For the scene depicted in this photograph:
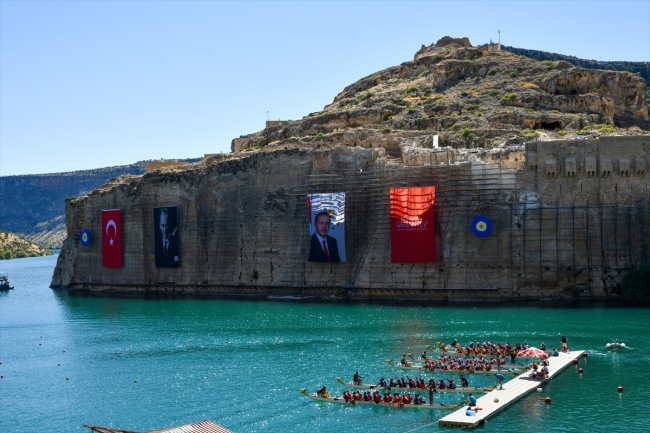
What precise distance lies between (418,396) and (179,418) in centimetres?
1177

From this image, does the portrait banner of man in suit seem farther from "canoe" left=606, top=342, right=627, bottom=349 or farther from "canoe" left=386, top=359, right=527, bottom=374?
"canoe" left=606, top=342, right=627, bottom=349

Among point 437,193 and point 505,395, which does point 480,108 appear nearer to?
point 437,193

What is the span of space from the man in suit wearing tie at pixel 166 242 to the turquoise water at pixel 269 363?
39.7ft

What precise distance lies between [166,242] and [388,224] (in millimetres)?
29616

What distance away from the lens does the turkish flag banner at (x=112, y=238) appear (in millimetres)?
111875

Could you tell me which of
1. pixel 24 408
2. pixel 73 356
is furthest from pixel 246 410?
pixel 73 356

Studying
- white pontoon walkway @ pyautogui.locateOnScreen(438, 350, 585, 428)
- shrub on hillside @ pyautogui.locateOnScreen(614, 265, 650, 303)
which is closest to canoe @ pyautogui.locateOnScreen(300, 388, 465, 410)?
white pontoon walkway @ pyautogui.locateOnScreen(438, 350, 585, 428)

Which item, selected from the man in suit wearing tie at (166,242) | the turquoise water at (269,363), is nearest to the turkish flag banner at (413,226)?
the turquoise water at (269,363)

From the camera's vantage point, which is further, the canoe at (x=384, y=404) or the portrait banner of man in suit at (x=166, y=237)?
the portrait banner of man in suit at (x=166, y=237)

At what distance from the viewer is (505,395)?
162 ft

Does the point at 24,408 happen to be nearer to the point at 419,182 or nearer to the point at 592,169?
the point at 419,182

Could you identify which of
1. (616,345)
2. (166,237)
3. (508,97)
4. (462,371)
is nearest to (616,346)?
(616,345)

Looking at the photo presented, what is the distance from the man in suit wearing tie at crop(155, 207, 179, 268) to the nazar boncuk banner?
68.4 feet

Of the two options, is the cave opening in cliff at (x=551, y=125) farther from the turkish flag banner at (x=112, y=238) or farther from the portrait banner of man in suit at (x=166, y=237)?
the turkish flag banner at (x=112, y=238)
